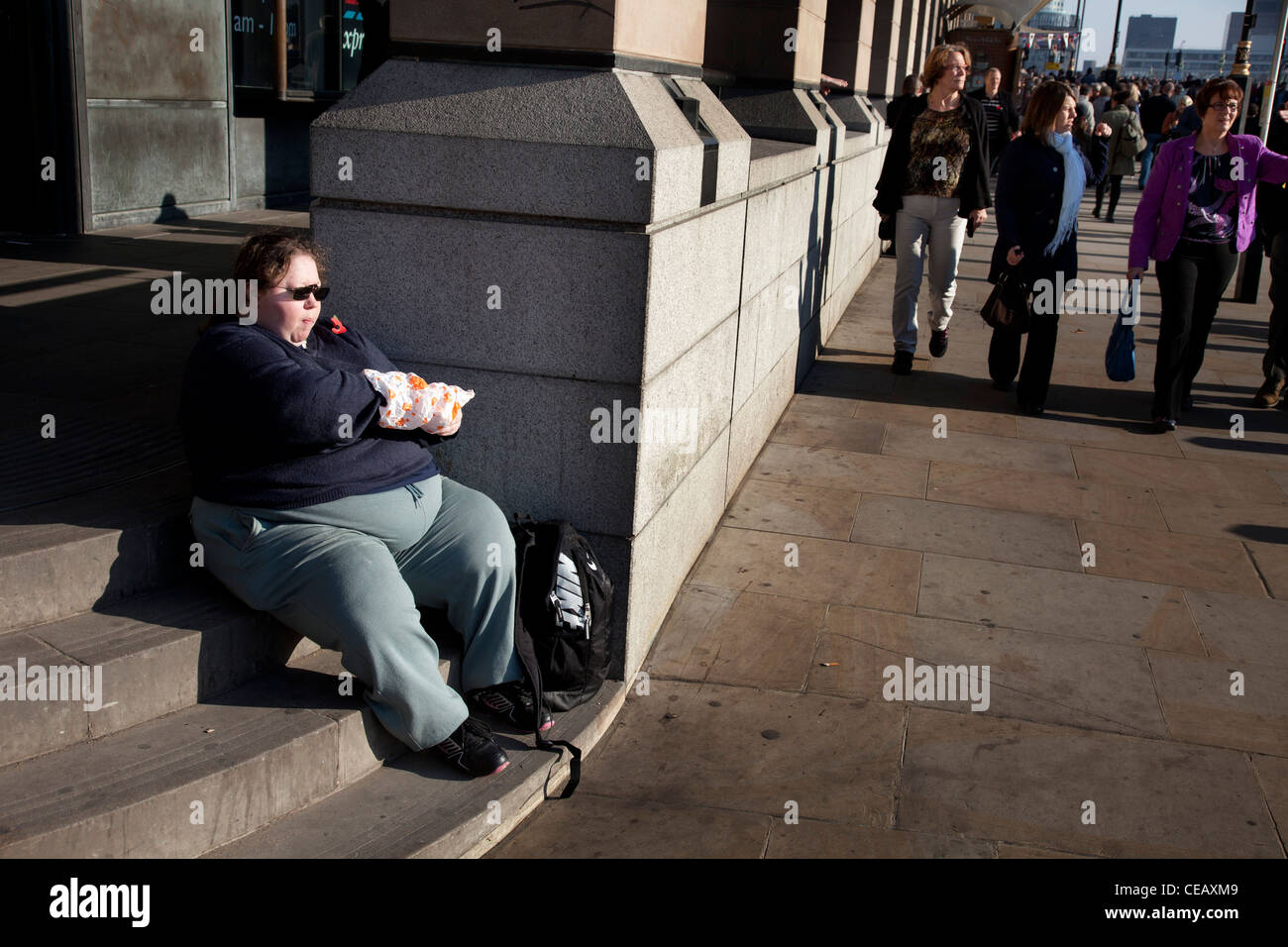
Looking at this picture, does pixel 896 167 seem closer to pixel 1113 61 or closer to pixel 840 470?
pixel 840 470

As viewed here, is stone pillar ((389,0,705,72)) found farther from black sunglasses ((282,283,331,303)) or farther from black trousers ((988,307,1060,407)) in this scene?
black trousers ((988,307,1060,407))

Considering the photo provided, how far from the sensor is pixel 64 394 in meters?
5.12

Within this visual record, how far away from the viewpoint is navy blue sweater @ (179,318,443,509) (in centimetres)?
332

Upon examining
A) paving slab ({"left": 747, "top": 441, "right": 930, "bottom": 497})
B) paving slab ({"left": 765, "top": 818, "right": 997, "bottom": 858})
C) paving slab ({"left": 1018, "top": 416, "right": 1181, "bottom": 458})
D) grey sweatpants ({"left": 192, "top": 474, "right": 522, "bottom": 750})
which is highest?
grey sweatpants ({"left": 192, "top": 474, "right": 522, "bottom": 750})

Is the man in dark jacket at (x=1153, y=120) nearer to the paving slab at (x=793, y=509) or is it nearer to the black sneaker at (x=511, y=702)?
the paving slab at (x=793, y=509)

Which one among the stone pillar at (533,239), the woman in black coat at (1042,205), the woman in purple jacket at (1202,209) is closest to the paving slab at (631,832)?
the stone pillar at (533,239)

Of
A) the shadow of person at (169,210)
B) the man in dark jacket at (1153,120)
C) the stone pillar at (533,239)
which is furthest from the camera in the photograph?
the man in dark jacket at (1153,120)

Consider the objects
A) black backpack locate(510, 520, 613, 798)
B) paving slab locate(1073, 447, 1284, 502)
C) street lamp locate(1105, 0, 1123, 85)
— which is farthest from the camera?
street lamp locate(1105, 0, 1123, 85)

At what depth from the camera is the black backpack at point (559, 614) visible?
3682mm

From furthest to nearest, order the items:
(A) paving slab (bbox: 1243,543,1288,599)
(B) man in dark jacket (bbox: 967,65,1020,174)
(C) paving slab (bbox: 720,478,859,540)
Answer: (B) man in dark jacket (bbox: 967,65,1020,174) → (C) paving slab (bbox: 720,478,859,540) → (A) paving slab (bbox: 1243,543,1288,599)

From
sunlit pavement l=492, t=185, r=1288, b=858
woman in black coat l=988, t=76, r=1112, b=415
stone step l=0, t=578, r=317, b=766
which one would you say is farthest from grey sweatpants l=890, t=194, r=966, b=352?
stone step l=0, t=578, r=317, b=766

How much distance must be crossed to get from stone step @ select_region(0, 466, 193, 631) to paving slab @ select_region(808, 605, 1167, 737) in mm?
2121

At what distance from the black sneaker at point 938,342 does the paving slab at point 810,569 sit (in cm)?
390

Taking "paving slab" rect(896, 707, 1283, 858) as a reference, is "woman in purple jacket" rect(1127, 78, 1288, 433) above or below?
above
